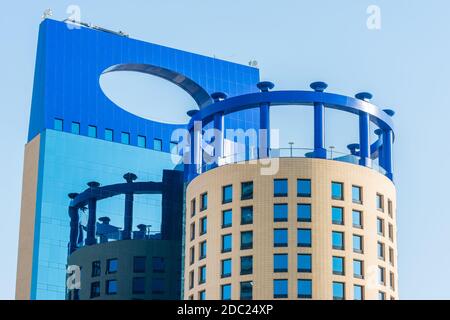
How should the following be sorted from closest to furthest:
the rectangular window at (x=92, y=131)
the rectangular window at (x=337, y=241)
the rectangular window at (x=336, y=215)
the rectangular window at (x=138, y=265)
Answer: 1. the rectangular window at (x=337, y=241)
2. the rectangular window at (x=336, y=215)
3. the rectangular window at (x=138, y=265)
4. the rectangular window at (x=92, y=131)

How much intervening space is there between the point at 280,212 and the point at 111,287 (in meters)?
17.5

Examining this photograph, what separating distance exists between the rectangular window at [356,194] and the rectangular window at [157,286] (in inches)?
719

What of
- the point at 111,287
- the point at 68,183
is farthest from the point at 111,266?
the point at 68,183

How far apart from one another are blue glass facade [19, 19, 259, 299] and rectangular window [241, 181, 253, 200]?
17253 mm

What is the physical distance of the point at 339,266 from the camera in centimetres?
7256

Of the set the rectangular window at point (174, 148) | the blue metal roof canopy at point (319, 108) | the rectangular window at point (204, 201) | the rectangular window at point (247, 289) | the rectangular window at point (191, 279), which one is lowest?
the rectangular window at point (247, 289)

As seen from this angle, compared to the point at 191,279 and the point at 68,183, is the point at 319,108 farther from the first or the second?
the point at 68,183

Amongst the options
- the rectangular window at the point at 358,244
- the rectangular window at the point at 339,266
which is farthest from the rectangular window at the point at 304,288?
the rectangular window at the point at 358,244

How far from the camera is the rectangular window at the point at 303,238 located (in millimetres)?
72500

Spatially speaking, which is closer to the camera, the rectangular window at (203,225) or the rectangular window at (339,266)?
the rectangular window at (339,266)

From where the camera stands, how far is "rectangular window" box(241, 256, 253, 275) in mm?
72250

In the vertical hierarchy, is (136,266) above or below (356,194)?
below

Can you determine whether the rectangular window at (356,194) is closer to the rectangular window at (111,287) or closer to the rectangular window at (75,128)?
the rectangular window at (111,287)
